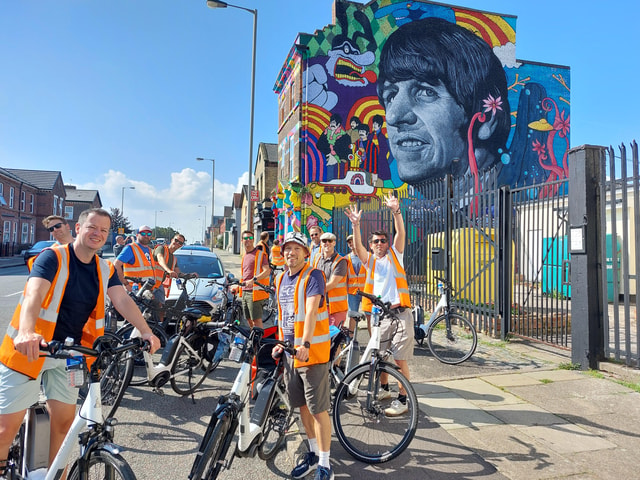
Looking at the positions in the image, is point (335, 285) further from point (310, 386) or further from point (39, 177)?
point (39, 177)

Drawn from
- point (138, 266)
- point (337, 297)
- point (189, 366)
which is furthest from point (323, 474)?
point (138, 266)

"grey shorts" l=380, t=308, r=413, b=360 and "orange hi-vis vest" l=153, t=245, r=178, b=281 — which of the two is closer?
"grey shorts" l=380, t=308, r=413, b=360

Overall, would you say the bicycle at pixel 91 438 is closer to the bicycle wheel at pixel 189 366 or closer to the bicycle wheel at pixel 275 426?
the bicycle wheel at pixel 275 426

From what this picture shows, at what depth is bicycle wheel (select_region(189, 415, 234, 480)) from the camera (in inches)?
105

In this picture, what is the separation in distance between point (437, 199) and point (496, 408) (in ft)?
19.5

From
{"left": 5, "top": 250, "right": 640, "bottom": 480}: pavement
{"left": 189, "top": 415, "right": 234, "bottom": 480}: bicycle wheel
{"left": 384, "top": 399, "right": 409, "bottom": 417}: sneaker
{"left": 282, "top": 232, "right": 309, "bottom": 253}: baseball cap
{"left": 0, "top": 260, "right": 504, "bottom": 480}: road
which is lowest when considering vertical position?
{"left": 0, "top": 260, "right": 504, "bottom": 480}: road

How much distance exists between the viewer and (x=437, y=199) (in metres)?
9.94

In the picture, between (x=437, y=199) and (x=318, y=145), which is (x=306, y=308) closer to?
(x=437, y=199)

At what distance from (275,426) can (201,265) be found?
7238 mm

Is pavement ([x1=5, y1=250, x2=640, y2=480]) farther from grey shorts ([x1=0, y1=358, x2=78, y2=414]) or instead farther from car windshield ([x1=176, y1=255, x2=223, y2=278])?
car windshield ([x1=176, y1=255, x2=223, y2=278])

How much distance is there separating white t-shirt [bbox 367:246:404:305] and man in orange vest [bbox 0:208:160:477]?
263 cm

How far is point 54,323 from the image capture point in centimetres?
275

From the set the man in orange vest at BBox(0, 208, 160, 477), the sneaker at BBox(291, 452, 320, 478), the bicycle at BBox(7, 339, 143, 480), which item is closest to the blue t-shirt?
the sneaker at BBox(291, 452, 320, 478)

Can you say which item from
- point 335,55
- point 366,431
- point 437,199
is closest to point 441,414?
point 366,431
